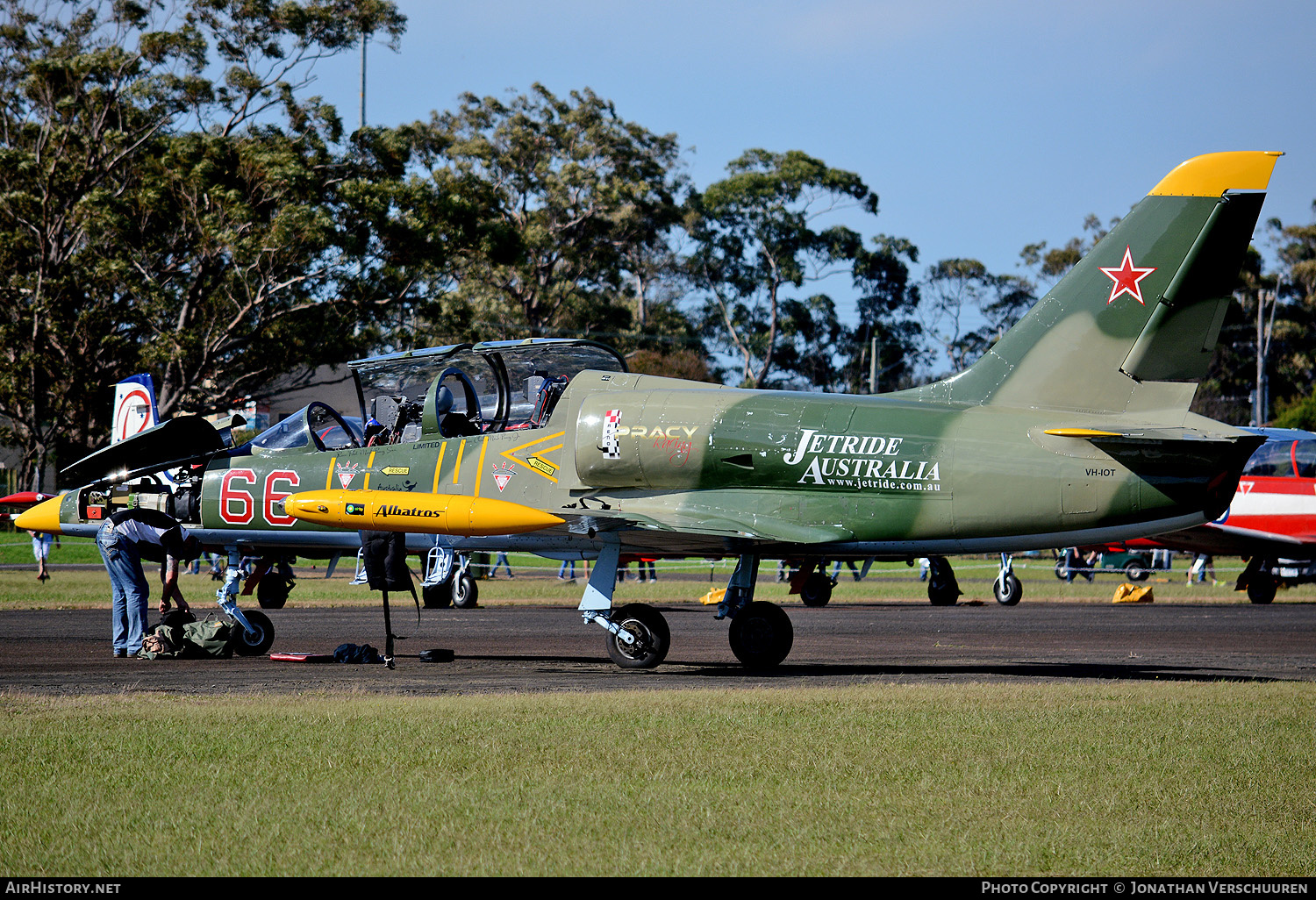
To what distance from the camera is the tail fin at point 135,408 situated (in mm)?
18969

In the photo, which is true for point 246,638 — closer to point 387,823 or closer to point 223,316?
point 387,823

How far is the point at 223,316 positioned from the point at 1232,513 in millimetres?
33715

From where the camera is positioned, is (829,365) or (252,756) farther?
(829,365)

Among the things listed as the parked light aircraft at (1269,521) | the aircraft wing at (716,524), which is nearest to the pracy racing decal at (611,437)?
the aircraft wing at (716,524)

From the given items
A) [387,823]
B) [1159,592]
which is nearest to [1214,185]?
[387,823]

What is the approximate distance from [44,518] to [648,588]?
16412 millimetres

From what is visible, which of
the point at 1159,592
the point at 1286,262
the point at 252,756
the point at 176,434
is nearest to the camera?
the point at 252,756

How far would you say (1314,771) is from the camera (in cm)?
738

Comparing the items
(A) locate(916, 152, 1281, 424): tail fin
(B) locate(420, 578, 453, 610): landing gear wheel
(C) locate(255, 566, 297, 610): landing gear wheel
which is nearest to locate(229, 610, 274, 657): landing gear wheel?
(C) locate(255, 566, 297, 610): landing gear wheel

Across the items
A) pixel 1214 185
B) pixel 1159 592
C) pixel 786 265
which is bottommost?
pixel 1159 592

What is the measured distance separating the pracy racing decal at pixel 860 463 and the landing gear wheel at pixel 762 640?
6.27 feet

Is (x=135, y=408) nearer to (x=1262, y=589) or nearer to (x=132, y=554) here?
(x=132, y=554)

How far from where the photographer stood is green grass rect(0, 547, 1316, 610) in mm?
24312

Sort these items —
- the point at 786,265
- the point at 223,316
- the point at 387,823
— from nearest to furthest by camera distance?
1. the point at 387,823
2. the point at 223,316
3. the point at 786,265
